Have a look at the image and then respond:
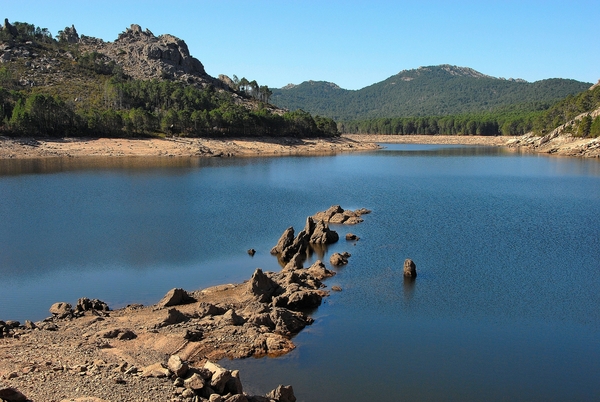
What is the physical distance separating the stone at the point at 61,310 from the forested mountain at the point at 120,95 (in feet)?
304

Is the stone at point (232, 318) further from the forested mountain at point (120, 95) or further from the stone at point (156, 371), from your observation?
the forested mountain at point (120, 95)

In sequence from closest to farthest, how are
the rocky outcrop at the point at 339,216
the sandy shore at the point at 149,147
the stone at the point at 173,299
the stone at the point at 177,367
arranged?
1. the stone at the point at 177,367
2. the stone at the point at 173,299
3. the rocky outcrop at the point at 339,216
4. the sandy shore at the point at 149,147

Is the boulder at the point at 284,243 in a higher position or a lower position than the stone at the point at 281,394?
higher

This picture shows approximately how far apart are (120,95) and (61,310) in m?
122

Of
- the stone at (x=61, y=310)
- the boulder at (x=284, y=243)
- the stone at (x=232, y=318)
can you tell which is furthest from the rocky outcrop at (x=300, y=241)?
the stone at (x=61, y=310)

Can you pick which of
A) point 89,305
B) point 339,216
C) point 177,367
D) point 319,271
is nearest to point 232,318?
point 89,305

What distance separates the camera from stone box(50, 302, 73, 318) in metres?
25.3

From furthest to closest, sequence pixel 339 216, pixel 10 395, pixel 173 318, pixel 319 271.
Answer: pixel 339 216, pixel 319 271, pixel 173 318, pixel 10 395

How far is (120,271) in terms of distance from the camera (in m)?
33.2

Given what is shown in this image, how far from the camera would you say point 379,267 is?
35.0 m

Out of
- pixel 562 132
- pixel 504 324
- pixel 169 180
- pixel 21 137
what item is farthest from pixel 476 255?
pixel 562 132

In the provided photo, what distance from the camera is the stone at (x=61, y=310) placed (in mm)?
25303

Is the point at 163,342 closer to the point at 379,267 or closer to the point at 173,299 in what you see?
the point at 173,299

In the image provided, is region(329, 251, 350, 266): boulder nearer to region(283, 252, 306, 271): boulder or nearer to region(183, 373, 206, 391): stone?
region(283, 252, 306, 271): boulder
